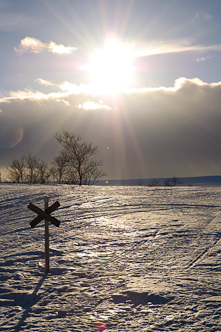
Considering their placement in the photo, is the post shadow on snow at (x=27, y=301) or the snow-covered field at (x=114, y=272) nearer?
the snow-covered field at (x=114, y=272)

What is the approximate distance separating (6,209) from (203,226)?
10456 mm

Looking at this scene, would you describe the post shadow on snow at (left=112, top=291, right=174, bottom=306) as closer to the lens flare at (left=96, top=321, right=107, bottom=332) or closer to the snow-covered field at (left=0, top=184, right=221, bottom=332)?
the snow-covered field at (left=0, top=184, right=221, bottom=332)

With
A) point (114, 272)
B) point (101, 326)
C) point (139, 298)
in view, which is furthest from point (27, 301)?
point (114, 272)

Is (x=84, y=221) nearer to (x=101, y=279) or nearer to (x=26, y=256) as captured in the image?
(x=26, y=256)

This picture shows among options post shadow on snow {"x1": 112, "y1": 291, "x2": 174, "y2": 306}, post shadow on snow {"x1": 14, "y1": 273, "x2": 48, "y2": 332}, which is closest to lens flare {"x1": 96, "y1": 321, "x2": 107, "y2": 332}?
post shadow on snow {"x1": 112, "y1": 291, "x2": 174, "y2": 306}

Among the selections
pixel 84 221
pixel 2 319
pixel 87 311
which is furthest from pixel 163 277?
pixel 84 221

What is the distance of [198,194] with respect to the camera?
2162 cm

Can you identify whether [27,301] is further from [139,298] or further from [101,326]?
[139,298]

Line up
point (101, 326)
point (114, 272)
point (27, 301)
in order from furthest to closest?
point (114, 272), point (27, 301), point (101, 326)

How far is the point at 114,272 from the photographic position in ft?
26.1

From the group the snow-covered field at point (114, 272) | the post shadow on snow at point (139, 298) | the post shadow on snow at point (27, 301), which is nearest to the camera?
the snow-covered field at point (114, 272)

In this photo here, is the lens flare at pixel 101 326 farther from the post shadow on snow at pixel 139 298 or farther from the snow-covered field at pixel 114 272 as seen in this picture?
the post shadow on snow at pixel 139 298

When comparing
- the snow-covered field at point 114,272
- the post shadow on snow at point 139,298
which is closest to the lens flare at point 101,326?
the snow-covered field at point 114,272

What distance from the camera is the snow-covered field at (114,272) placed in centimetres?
553
